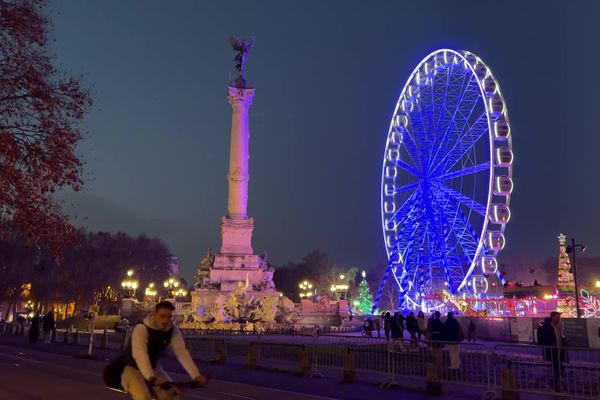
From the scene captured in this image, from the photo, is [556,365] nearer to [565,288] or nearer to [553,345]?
[553,345]

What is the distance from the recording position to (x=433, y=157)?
1800 inches

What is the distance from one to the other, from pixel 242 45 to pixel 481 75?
1116 inches

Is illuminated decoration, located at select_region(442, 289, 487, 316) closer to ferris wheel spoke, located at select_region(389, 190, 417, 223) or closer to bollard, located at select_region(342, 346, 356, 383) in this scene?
ferris wheel spoke, located at select_region(389, 190, 417, 223)

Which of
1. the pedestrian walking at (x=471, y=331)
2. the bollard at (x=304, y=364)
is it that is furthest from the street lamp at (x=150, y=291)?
the bollard at (x=304, y=364)

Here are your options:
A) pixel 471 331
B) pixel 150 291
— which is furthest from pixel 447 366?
pixel 150 291

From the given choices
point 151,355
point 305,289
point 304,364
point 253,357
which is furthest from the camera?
point 305,289

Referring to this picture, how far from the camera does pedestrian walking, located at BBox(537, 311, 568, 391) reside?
13.1 metres

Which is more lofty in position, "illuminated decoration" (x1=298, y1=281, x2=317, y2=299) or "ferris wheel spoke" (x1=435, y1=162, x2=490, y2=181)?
"ferris wheel spoke" (x1=435, y1=162, x2=490, y2=181)

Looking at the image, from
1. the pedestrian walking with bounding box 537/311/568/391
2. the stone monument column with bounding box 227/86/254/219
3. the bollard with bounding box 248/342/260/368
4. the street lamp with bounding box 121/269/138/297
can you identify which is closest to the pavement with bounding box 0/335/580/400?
the bollard with bounding box 248/342/260/368

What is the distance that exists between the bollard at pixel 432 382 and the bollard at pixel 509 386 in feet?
5.76

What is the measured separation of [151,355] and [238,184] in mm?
50064

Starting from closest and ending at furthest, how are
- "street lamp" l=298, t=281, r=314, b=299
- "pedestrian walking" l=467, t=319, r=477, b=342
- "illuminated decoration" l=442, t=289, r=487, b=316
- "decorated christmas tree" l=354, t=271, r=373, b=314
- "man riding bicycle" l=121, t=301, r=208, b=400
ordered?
"man riding bicycle" l=121, t=301, r=208, b=400
"pedestrian walking" l=467, t=319, r=477, b=342
"illuminated decoration" l=442, t=289, r=487, b=316
"street lamp" l=298, t=281, r=314, b=299
"decorated christmas tree" l=354, t=271, r=373, b=314

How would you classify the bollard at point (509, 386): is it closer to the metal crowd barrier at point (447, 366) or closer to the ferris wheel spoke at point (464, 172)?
the metal crowd barrier at point (447, 366)

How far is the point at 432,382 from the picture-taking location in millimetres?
13812
